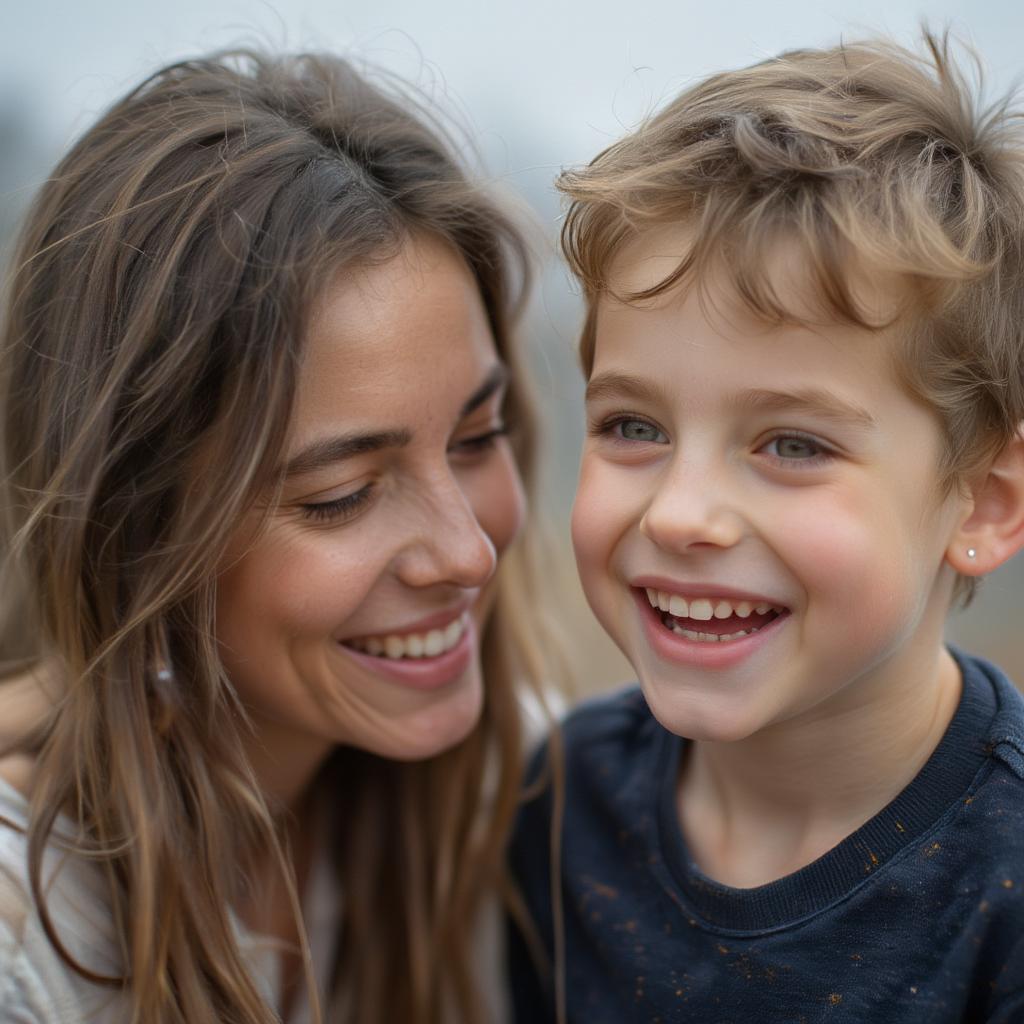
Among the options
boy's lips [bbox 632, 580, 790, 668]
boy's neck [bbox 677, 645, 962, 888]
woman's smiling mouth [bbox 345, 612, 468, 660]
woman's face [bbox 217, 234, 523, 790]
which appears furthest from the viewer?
woman's smiling mouth [bbox 345, 612, 468, 660]

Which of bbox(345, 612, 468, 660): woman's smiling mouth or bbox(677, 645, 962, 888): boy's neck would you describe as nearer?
bbox(677, 645, 962, 888): boy's neck

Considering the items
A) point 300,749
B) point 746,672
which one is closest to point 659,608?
point 746,672

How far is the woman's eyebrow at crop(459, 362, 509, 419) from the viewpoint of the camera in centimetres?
201

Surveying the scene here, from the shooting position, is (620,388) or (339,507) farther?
(339,507)

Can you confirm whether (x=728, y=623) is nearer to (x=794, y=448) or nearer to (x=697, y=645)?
(x=697, y=645)

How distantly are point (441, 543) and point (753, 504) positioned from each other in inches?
23.6

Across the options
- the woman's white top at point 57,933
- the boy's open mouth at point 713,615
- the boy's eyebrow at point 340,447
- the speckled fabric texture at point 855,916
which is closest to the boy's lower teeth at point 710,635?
the boy's open mouth at point 713,615

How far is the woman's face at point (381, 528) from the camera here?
1.85 meters

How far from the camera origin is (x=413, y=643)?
2092 millimetres

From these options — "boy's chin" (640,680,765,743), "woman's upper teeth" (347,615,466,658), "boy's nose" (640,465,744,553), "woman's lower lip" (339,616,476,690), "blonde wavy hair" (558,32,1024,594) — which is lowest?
"woman's lower lip" (339,616,476,690)

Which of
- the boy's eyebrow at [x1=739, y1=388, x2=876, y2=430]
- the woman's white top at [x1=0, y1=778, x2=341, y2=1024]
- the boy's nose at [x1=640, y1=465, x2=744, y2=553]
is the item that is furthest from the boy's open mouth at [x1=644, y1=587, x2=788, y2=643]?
the woman's white top at [x1=0, y1=778, x2=341, y2=1024]

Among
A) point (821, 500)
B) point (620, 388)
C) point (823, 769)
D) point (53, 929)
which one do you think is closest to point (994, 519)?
point (821, 500)

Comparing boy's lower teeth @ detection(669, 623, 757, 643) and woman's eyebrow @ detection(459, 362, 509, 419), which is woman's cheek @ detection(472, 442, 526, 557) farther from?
boy's lower teeth @ detection(669, 623, 757, 643)

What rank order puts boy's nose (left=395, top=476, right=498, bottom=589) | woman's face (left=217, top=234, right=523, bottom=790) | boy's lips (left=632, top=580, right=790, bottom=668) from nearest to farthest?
boy's lips (left=632, top=580, right=790, bottom=668), woman's face (left=217, top=234, right=523, bottom=790), boy's nose (left=395, top=476, right=498, bottom=589)
